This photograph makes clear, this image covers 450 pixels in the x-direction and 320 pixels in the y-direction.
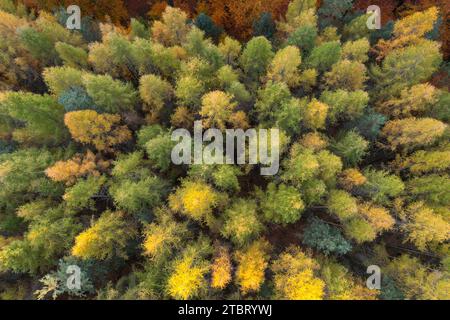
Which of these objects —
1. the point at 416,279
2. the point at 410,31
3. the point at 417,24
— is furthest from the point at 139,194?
the point at 417,24

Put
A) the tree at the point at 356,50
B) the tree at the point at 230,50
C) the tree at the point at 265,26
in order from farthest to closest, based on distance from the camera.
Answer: the tree at the point at 265,26, the tree at the point at 230,50, the tree at the point at 356,50

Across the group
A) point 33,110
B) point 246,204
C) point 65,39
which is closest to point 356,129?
point 246,204

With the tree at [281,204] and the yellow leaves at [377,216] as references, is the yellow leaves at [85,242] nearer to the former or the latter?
the tree at [281,204]

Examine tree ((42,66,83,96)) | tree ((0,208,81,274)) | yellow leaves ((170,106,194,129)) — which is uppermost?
tree ((42,66,83,96))

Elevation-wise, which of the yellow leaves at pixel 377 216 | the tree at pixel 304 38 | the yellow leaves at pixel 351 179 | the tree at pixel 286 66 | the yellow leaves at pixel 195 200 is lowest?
the yellow leaves at pixel 377 216

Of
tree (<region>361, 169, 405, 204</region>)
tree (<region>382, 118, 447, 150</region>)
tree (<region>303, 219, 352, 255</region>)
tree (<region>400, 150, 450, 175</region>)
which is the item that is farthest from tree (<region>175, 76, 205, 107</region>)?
tree (<region>400, 150, 450, 175</region>)

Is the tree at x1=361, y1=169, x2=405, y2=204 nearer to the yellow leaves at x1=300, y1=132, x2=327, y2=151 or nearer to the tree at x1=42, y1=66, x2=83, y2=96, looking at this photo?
the yellow leaves at x1=300, y1=132, x2=327, y2=151

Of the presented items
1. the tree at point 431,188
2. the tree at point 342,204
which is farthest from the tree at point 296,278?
the tree at point 431,188

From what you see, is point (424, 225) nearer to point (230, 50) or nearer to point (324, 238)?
point (324, 238)
